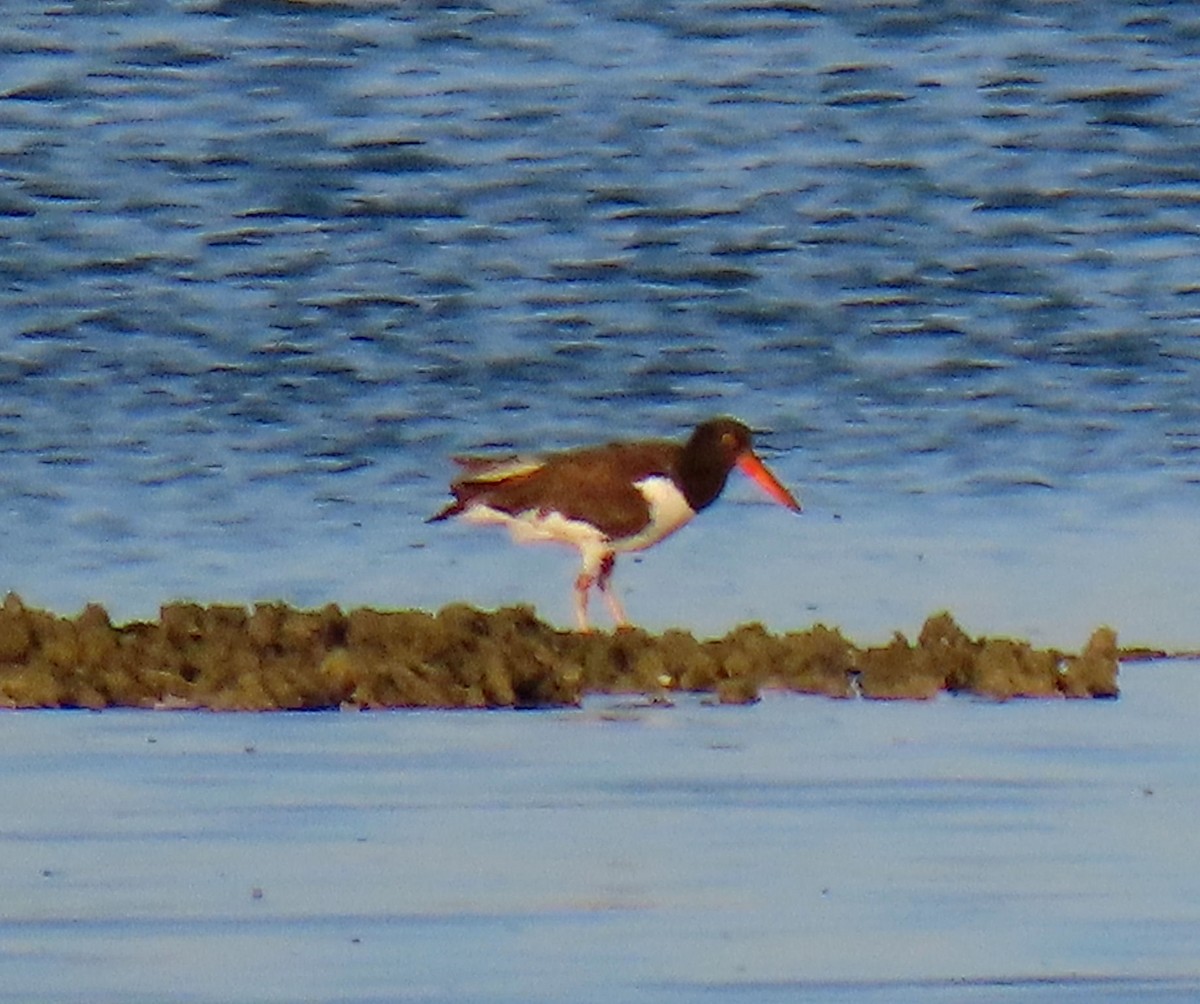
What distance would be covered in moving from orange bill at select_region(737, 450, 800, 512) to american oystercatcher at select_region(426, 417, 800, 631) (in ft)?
0.83

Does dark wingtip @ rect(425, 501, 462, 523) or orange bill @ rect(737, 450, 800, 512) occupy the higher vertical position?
dark wingtip @ rect(425, 501, 462, 523)

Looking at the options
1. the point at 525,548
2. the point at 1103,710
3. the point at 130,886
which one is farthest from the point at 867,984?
the point at 525,548

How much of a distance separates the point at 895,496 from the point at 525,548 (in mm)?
1754

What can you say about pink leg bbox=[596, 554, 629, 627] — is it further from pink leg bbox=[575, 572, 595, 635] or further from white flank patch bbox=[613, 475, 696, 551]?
white flank patch bbox=[613, 475, 696, 551]

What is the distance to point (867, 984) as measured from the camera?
8125 millimetres

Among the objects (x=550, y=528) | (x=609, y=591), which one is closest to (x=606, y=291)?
(x=550, y=528)

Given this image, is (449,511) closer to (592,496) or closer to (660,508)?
(592,496)

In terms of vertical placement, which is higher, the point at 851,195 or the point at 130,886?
the point at 130,886

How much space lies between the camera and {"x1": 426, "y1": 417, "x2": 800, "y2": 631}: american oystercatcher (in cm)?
1455

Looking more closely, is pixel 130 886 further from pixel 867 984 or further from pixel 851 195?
pixel 851 195

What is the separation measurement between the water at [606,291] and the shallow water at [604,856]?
2337mm

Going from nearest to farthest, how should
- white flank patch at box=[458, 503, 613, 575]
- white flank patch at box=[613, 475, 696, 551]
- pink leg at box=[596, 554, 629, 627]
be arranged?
1. pink leg at box=[596, 554, 629, 627]
2. white flank patch at box=[458, 503, 613, 575]
3. white flank patch at box=[613, 475, 696, 551]

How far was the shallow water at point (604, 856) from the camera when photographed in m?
8.20

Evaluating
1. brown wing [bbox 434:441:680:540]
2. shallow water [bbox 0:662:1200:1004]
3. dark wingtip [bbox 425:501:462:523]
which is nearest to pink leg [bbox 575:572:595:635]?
brown wing [bbox 434:441:680:540]
